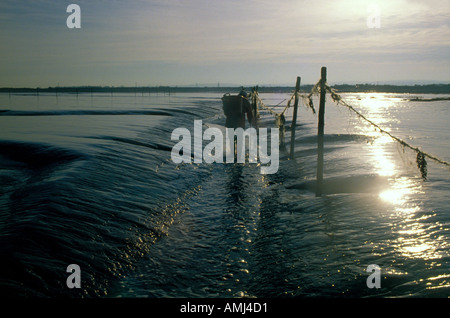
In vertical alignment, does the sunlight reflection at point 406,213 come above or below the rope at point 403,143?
below

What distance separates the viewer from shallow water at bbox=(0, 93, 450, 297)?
5105 mm

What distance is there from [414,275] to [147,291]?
11.8ft

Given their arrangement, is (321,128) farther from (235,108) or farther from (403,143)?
(235,108)

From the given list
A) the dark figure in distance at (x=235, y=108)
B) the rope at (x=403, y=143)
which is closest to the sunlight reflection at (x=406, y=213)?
the rope at (x=403, y=143)

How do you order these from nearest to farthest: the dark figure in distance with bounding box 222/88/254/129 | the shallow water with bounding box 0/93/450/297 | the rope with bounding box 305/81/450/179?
the shallow water with bounding box 0/93/450/297
the rope with bounding box 305/81/450/179
the dark figure in distance with bounding box 222/88/254/129

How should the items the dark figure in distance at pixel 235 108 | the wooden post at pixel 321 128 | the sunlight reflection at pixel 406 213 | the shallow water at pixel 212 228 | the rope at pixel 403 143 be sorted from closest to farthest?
the shallow water at pixel 212 228
the sunlight reflection at pixel 406 213
the rope at pixel 403 143
the wooden post at pixel 321 128
the dark figure in distance at pixel 235 108

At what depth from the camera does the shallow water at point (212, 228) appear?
5105mm

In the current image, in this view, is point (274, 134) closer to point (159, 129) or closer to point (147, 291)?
point (159, 129)

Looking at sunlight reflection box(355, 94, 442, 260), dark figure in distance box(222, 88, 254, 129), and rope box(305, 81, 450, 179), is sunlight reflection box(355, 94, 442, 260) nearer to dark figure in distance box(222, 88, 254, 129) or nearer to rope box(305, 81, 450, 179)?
rope box(305, 81, 450, 179)

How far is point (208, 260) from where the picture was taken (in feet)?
19.9

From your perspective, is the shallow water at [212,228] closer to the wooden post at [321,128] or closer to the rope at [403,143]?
the wooden post at [321,128]

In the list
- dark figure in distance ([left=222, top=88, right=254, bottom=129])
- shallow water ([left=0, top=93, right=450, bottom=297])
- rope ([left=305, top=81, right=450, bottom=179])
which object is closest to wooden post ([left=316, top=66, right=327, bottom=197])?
rope ([left=305, top=81, right=450, bottom=179])

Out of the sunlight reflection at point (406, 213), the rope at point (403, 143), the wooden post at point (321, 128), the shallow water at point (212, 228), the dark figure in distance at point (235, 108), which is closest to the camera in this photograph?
the shallow water at point (212, 228)
